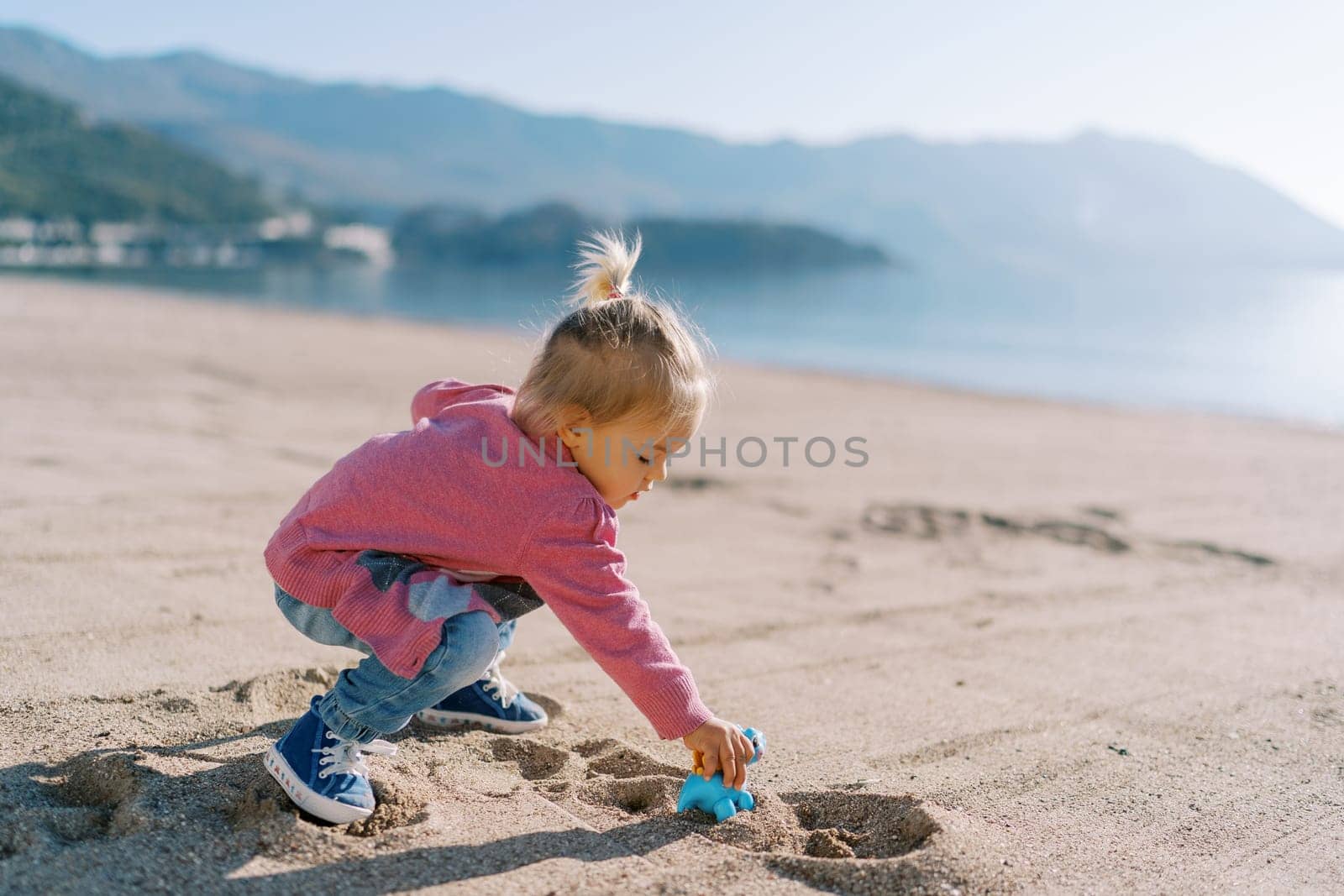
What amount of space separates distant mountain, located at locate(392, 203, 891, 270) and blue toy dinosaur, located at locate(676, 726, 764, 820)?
67.3 m

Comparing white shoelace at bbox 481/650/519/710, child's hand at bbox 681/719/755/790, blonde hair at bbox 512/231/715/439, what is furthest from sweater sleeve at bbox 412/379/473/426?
child's hand at bbox 681/719/755/790

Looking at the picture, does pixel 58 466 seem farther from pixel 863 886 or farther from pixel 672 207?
pixel 672 207

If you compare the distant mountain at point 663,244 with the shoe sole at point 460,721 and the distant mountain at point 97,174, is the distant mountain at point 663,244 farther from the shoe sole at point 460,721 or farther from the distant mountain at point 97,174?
the shoe sole at point 460,721

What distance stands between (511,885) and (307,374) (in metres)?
7.93

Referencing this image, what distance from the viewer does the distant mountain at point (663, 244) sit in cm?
7375

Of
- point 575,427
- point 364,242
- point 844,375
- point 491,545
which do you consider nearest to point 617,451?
point 575,427

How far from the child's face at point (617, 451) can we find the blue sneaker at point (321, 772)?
0.68 m

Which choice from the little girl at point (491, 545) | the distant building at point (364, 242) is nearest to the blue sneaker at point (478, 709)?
the little girl at point (491, 545)

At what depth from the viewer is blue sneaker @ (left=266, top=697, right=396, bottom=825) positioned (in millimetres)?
1777

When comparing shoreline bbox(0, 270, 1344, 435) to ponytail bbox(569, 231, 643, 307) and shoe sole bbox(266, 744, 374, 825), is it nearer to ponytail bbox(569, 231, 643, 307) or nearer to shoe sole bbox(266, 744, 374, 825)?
ponytail bbox(569, 231, 643, 307)

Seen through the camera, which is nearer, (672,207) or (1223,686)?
(1223,686)

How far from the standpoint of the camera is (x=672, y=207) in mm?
169500

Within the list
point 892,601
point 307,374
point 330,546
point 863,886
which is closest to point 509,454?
point 330,546

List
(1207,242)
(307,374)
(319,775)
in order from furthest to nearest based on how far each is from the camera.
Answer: (1207,242) → (307,374) → (319,775)
